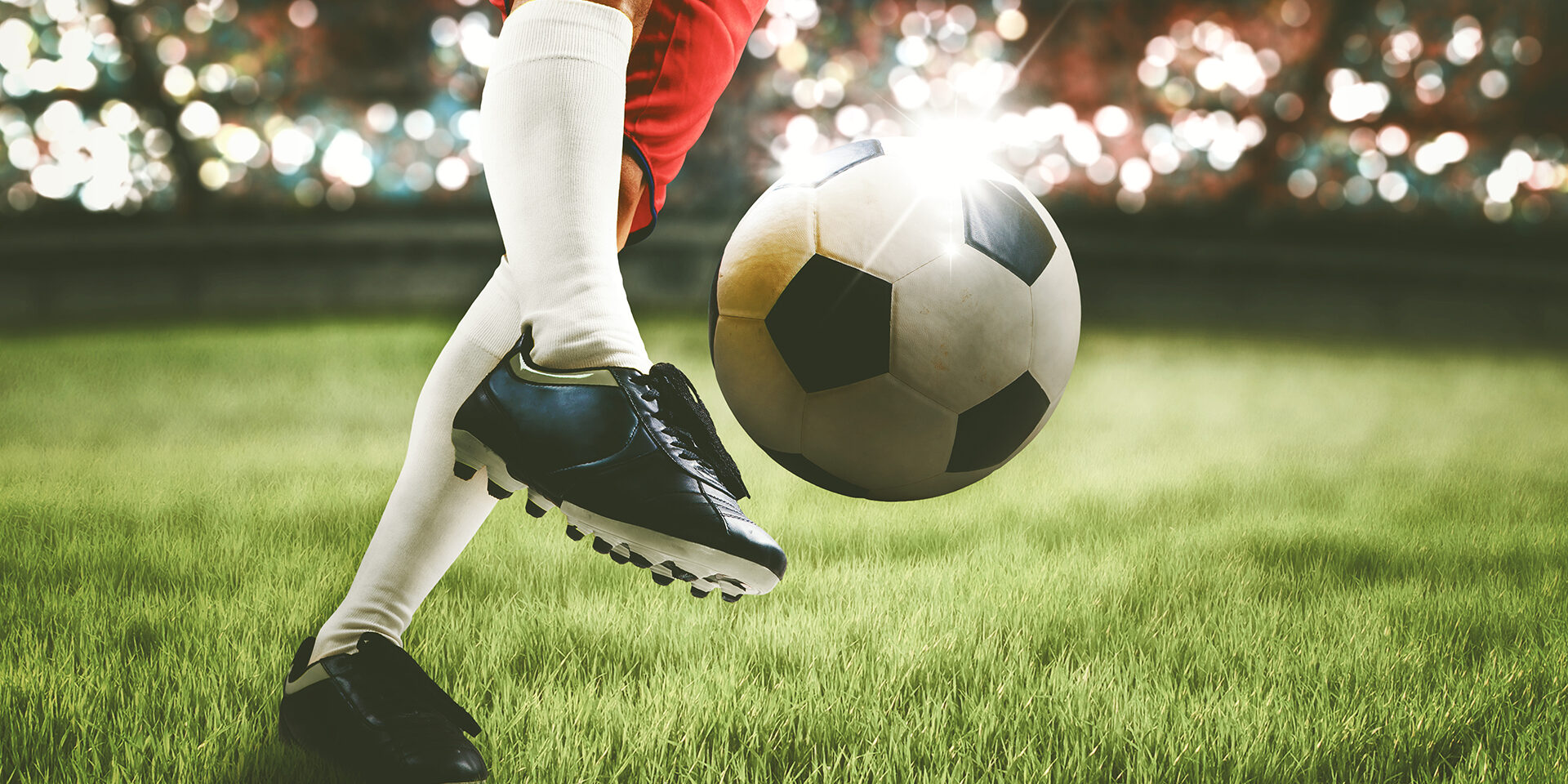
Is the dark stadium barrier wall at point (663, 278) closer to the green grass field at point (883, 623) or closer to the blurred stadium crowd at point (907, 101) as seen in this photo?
the blurred stadium crowd at point (907, 101)

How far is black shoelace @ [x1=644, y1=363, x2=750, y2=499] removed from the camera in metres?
1.14

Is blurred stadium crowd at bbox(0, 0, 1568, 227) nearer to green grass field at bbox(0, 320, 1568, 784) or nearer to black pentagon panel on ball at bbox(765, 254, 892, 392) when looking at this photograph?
green grass field at bbox(0, 320, 1568, 784)

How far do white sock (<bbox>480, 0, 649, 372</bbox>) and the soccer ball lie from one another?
0.60m

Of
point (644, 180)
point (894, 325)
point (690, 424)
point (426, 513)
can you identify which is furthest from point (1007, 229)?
point (426, 513)

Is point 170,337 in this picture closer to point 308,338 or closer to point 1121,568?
point 308,338

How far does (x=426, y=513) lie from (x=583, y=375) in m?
0.29

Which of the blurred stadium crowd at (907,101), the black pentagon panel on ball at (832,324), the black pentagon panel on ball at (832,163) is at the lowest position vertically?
the black pentagon panel on ball at (832,324)

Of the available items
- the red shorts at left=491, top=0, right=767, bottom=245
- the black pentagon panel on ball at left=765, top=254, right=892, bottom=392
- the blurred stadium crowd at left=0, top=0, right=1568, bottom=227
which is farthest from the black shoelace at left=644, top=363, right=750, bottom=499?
the blurred stadium crowd at left=0, top=0, right=1568, bottom=227

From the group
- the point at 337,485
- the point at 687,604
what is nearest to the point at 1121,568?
the point at 687,604

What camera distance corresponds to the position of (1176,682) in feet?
4.19

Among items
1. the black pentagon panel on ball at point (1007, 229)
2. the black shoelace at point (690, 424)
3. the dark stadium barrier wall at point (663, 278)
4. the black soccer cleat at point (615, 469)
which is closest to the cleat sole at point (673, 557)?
the black soccer cleat at point (615, 469)

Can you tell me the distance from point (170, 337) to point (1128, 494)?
5337 millimetres

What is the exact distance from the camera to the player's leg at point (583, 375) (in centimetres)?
104

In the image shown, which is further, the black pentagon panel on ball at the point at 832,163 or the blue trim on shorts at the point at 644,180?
the black pentagon panel on ball at the point at 832,163
